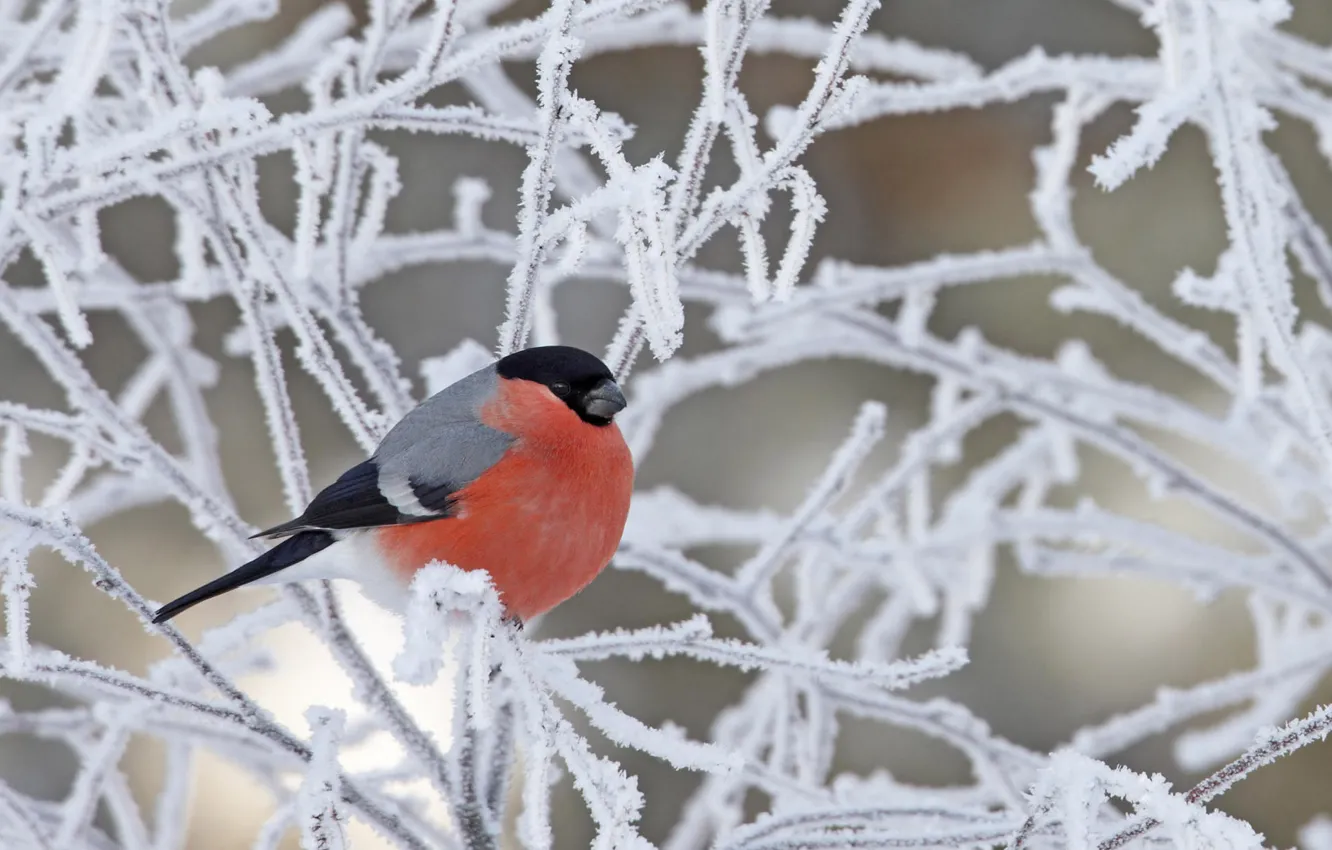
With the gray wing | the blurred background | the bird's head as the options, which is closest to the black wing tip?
the gray wing

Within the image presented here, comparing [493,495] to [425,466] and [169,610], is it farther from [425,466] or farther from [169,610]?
[169,610]

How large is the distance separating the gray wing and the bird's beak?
0.13m

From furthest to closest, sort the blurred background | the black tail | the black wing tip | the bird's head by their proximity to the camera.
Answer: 1. the blurred background
2. the bird's head
3. the black tail
4. the black wing tip

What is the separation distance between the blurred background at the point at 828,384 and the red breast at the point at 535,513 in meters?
2.38

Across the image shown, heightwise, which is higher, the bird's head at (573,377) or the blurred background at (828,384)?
the blurred background at (828,384)

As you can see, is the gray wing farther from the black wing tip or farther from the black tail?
the black wing tip

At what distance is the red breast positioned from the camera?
192 centimetres

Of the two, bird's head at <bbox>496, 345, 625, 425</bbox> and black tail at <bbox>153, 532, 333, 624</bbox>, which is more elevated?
bird's head at <bbox>496, 345, 625, 425</bbox>

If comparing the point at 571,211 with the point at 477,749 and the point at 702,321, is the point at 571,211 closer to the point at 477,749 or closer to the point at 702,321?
the point at 477,749

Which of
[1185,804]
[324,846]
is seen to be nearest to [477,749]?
[324,846]

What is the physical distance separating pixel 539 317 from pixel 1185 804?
1511 mm

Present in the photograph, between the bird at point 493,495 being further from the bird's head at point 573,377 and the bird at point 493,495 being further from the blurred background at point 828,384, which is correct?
the blurred background at point 828,384

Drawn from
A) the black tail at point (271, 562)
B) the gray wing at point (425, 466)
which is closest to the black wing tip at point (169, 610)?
the black tail at point (271, 562)

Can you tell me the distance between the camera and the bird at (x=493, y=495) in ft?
6.26
